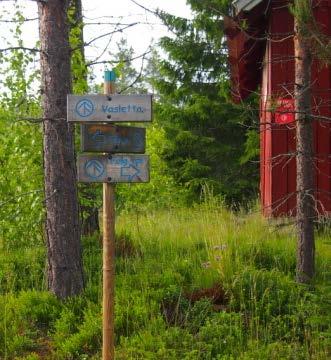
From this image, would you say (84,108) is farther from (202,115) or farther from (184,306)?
(202,115)

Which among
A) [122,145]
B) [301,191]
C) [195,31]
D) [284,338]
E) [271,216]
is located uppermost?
[195,31]

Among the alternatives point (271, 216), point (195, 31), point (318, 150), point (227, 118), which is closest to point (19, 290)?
point (271, 216)

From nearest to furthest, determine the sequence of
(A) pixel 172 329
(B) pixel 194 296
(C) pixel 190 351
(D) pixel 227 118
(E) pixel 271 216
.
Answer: (C) pixel 190 351, (A) pixel 172 329, (B) pixel 194 296, (E) pixel 271 216, (D) pixel 227 118

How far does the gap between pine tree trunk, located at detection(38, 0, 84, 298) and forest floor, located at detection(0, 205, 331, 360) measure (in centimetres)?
32

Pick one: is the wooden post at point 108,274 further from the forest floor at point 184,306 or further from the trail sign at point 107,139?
the forest floor at point 184,306

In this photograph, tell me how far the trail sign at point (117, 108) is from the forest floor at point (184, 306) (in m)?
1.89

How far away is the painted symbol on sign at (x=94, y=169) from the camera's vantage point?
4.27m

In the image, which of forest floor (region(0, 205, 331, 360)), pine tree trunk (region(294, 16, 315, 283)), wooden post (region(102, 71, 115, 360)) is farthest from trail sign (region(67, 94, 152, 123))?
pine tree trunk (region(294, 16, 315, 283))

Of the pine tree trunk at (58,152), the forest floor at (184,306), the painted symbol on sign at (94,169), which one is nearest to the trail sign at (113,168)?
the painted symbol on sign at (94,169)

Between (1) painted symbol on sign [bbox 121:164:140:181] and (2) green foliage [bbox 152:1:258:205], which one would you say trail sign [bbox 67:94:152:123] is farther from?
(2) green foliage [bbox 152:1:258:205]

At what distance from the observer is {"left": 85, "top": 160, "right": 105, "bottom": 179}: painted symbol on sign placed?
14.0 feet

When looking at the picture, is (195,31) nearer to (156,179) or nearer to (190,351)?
(156,179)

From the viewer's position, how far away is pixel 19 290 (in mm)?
6512

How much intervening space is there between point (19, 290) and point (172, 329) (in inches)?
88.8
